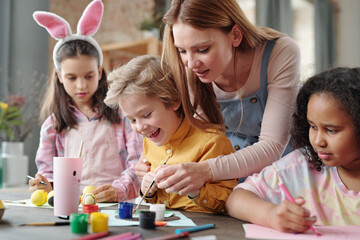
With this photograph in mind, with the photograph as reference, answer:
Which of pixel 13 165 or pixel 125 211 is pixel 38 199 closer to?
pixel 125 211

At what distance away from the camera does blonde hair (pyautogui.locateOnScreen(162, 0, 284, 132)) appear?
1259 millimetres

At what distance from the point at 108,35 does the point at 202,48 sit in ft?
8.79

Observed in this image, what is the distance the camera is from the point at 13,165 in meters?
2.33

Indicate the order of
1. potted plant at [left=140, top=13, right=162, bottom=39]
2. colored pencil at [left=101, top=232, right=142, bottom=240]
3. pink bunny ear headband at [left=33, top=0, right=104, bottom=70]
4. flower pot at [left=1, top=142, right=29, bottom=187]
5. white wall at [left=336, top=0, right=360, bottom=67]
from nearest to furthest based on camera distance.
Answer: colored pencil at [left=101, top=232, right=142, bottom=240] < pink bunny ear headband at [left=33, top=0, right=104, bottom=70] < flower pot at [left=1, top=142, right=29, bottom=187] < potted plant at [left=140, top=13, right=162, bottom=39] < white wall at [left=336, top=0, right=360, bottom=67]

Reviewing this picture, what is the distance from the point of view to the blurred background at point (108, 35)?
261cm

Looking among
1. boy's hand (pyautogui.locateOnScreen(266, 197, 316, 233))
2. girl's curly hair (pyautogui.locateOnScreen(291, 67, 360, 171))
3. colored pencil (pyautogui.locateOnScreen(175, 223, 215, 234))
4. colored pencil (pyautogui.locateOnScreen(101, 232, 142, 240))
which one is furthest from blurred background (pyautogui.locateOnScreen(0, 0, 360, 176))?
colored pencil (pyautogui.locateOnScreen(101, 232, 142, 240))

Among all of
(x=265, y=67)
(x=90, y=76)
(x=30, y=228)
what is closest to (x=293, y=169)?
(x=265, y=67)

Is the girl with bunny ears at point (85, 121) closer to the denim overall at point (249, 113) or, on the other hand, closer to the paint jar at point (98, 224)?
the denim overall at point (249, 113)

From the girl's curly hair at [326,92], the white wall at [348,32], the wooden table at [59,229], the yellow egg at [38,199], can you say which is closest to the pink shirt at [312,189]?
the girl's curly hair at [326,92]

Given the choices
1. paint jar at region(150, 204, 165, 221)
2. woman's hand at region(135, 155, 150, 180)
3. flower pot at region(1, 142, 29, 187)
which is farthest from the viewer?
flower pot at region(1, 142, 29, 187)

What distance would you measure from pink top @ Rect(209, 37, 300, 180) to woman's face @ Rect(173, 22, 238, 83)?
0.63 feet

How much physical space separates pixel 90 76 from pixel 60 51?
177mm

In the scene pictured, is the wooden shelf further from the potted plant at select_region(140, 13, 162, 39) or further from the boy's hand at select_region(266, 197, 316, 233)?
the boy's hand at select_region(266, 197, 316, 233)

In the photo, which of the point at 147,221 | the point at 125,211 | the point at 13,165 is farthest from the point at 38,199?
the point at 13,165
